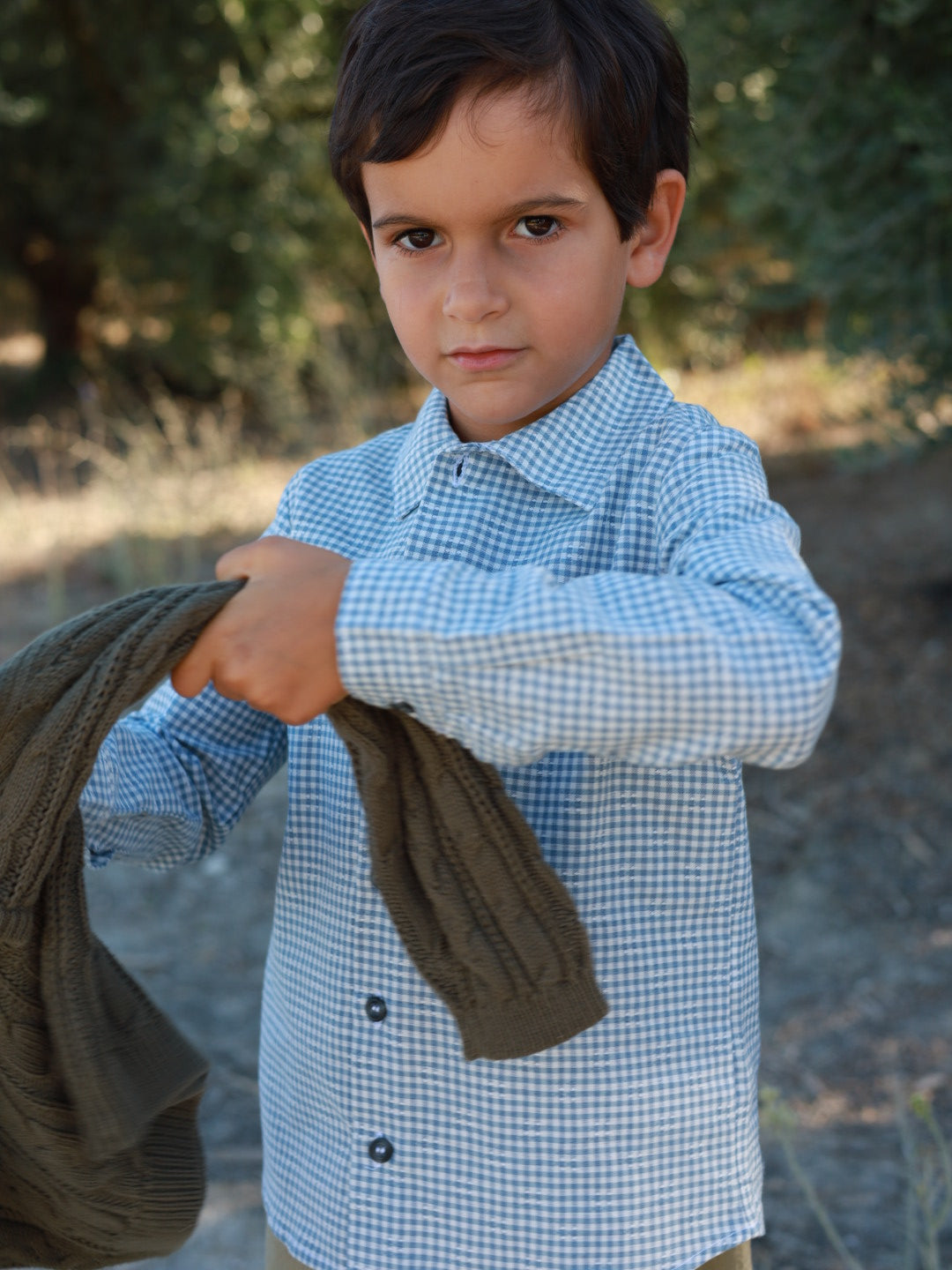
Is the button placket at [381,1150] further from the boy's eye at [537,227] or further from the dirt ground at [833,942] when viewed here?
the dirt ground at [833,942]

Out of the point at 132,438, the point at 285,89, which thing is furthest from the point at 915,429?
the point at 285,89

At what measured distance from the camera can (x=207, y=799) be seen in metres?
1.50

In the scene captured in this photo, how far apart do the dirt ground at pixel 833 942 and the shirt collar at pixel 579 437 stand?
1650 mm

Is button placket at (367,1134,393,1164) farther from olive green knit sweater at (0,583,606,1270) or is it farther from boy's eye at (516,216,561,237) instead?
boy's eye at (516,216,561,237)

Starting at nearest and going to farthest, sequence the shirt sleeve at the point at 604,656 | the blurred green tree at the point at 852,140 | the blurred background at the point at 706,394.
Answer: the shirt sleeve at the point at 604,656 < the blurred background at the point at 706,394 < the blurred green tree at the point at 852,140

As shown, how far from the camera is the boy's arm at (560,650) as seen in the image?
1.01 meters

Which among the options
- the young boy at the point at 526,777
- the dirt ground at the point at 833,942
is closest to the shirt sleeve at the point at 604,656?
the young boy at the point at 526,777

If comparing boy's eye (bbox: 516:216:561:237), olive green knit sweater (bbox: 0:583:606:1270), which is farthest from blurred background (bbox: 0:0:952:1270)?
boy's eye (bbox: 516:216:561:237)

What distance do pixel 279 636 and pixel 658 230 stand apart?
733 mm

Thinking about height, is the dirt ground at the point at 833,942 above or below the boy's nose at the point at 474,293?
below

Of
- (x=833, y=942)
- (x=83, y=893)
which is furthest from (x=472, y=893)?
(x=833, y=942)

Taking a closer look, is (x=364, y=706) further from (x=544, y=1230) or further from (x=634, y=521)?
(x=544, y=1230)

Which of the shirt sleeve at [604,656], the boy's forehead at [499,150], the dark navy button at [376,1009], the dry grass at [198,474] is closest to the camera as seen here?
the shirt sleeve at [604,656]

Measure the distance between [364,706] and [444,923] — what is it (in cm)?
22
